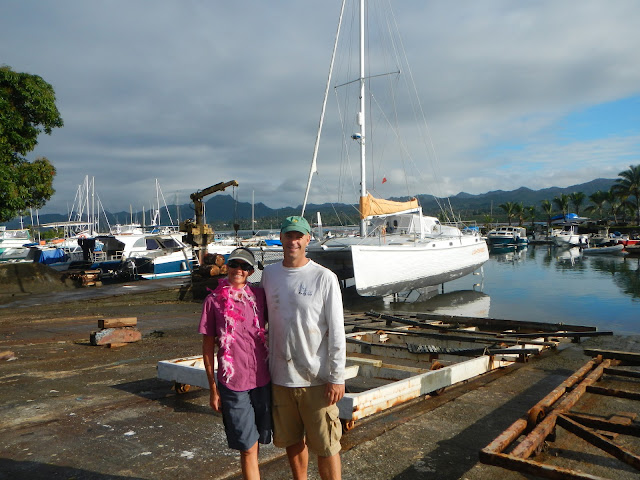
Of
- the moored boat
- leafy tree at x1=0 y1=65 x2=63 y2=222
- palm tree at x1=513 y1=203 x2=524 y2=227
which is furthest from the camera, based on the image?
palm tree at x1=513 y1=203 x2=524 y2=227

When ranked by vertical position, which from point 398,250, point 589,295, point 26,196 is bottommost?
point 589,295

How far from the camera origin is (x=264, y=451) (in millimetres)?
3537

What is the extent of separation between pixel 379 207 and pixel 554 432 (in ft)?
57.1

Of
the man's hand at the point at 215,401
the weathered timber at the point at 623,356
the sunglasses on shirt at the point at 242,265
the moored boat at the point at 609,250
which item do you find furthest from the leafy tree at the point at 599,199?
the man's hand at the point at 215,401

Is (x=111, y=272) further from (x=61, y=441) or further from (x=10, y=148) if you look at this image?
(x=61, y=441)

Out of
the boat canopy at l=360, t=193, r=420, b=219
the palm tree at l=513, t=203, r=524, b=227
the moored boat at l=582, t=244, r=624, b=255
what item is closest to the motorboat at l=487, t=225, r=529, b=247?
the moored boat at l=582, t=244, r=624, b=255

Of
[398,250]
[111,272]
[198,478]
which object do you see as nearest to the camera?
[198,478]

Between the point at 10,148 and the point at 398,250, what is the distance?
13286 mm

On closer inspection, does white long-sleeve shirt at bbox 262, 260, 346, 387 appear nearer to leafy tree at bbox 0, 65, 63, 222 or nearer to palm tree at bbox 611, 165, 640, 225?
leafy tree at bbox 0, 65, 63, 222

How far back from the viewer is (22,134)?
1393 cm

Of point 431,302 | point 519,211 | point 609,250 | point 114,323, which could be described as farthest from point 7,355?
point 519,211

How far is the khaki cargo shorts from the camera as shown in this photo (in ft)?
8.73

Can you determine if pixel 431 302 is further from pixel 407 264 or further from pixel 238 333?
pixel 238 333

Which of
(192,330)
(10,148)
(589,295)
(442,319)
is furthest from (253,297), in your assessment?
(589,295)
